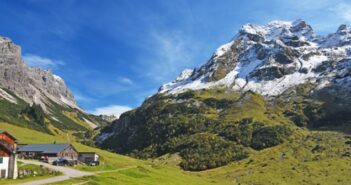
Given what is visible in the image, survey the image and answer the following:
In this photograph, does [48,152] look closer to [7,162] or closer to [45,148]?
[45,148]

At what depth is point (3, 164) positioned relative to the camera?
4008 inches

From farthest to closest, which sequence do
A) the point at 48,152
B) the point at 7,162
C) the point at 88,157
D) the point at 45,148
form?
the point at 88,157, the point at 45,148, the point at 48,152, the point at 7,162

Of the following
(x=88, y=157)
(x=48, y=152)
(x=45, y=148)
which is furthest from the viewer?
(x=88, y=157)

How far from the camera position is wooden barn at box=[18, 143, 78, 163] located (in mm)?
157125

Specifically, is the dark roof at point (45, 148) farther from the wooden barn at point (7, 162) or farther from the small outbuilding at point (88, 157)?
the wooden barn at point (7, 162)

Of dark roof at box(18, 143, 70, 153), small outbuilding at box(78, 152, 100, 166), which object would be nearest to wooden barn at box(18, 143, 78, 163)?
dark roof at box(18, 143, 70, 153)

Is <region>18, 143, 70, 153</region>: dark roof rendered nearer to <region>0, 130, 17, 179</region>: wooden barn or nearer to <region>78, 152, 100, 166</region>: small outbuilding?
<region>78, 152, 100, 166</region>: small outbuilding

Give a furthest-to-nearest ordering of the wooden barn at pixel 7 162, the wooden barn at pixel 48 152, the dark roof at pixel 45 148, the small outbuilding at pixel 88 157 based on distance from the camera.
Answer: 1. the small outbuilding at pixel 88 157
2. the dark roof at pixel 45 148
3. the wooden barn at pixel 48 152
4. the wooden barn at pixel 7 162

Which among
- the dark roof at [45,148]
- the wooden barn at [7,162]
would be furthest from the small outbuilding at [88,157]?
the wooden barn at [7,162]

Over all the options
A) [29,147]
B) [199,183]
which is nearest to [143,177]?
[199,183]

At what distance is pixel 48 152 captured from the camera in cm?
16000

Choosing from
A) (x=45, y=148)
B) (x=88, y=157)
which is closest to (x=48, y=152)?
(x=45, y=148)

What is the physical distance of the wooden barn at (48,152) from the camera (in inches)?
6186

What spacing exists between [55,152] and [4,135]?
38.6m
